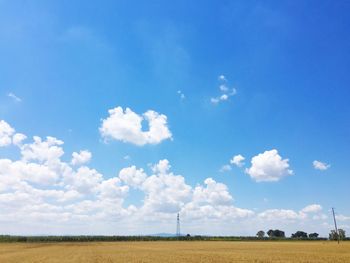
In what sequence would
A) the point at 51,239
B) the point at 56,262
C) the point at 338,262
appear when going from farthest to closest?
the point at 51,239
the point at 56,262
the point at 338,262

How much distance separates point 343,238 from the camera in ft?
653

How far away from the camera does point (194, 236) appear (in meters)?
193

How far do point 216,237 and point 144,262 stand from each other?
166 metres

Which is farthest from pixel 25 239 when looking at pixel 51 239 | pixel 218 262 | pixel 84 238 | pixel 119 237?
pixel 218 262

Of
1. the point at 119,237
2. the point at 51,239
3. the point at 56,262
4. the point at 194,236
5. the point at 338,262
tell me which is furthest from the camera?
the point at 194,236

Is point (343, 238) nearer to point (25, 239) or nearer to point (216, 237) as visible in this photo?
point (216, 237)

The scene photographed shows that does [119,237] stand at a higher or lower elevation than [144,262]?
higher

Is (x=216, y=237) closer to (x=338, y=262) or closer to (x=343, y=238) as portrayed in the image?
(x=343, y=238)

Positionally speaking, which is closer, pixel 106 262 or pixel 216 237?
pixel 106 262

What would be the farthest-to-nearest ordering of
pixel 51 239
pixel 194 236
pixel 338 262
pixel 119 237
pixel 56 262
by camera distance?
1. pixel 194 236
2. pixel 119 237
3. pixel 51 239
4. pixel 56 262
5. pixel 338 262

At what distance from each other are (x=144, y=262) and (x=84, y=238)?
13647 cm

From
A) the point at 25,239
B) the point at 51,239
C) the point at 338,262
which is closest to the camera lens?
the point at 338,262

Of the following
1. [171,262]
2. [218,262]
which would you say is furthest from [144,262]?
[218,262]

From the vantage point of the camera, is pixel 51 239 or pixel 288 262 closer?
pixel 288 262
